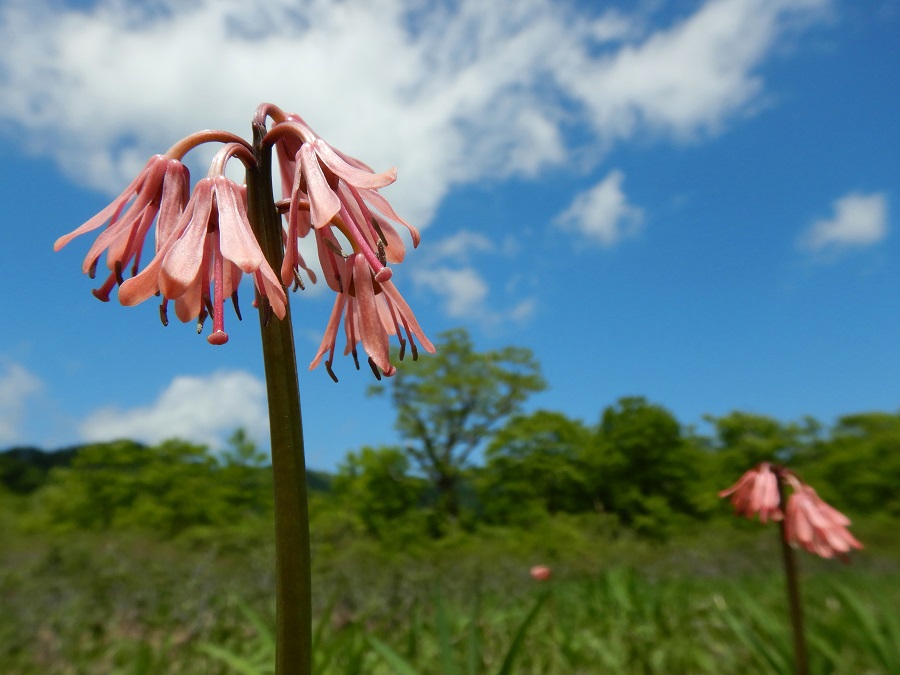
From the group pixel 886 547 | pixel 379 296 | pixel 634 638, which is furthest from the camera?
pixel 886 547

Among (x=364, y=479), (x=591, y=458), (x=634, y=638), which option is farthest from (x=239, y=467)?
(x=634, y=638)

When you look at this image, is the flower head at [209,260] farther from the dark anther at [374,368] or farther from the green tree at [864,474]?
the green tree at [864,474]

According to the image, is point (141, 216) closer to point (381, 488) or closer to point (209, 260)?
point (209, 260)

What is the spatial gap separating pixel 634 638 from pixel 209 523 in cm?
2230

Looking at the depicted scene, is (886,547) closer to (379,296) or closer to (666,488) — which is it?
(666,488)

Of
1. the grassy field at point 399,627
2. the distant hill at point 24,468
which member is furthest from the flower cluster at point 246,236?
the distant hill at point 24,468

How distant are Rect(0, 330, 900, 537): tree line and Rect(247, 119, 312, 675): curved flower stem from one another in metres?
20.3

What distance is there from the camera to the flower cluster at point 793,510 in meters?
2.68

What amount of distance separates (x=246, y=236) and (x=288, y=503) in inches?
14.6

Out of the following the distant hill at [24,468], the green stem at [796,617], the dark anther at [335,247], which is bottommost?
the green stem at [796,617]

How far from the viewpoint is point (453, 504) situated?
2547 cm

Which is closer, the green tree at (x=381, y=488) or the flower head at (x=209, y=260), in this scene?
the flower head at (x=209, y=260)

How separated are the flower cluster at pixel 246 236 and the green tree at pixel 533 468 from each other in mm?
22926

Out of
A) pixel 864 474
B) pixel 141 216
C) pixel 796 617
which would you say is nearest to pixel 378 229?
pixel 141 216
